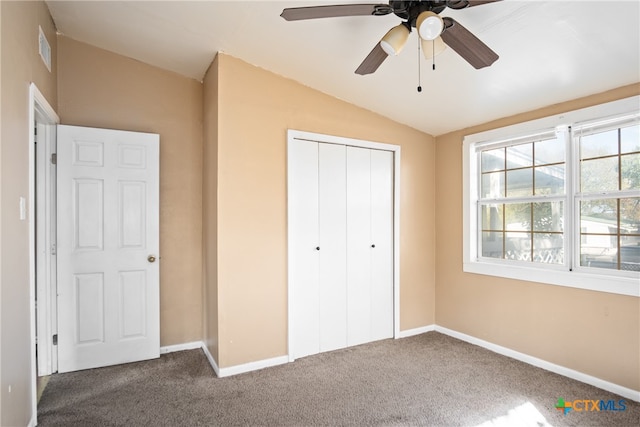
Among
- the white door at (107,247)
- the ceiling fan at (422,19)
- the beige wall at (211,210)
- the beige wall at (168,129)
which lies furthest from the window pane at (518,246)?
the white door at (107,247)

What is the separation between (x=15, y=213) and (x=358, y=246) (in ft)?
8.76

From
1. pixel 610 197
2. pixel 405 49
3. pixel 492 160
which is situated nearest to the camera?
pixel 405 49

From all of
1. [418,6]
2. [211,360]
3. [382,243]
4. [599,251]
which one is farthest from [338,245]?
[418,6]

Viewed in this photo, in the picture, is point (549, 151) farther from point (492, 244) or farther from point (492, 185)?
point (492, 244)

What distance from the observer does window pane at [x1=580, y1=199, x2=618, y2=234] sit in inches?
106

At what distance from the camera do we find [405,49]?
254 cm

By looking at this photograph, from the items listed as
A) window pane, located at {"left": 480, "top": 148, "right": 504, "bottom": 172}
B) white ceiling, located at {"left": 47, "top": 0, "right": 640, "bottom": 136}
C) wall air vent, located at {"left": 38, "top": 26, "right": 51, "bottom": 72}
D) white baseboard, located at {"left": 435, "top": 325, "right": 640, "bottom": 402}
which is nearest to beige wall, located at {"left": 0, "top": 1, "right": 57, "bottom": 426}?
wall air vent, located at {"left": 38, "top": 26, "right": 51, "bottom": 72}

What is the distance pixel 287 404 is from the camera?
2.44 metres

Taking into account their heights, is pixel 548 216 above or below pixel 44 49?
below

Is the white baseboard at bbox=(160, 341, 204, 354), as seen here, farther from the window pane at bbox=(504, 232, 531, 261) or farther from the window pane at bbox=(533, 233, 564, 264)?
the window pane at bbox=(533, 233, 564, 264)

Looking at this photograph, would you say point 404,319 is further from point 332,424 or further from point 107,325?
point 107,325

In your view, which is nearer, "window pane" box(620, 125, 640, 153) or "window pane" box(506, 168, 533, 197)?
"window pane" box(620, 125, 640, 153)

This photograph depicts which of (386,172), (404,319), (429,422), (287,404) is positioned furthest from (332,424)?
(386,172)

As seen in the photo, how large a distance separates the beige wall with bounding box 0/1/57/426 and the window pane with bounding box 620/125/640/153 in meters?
3.95
